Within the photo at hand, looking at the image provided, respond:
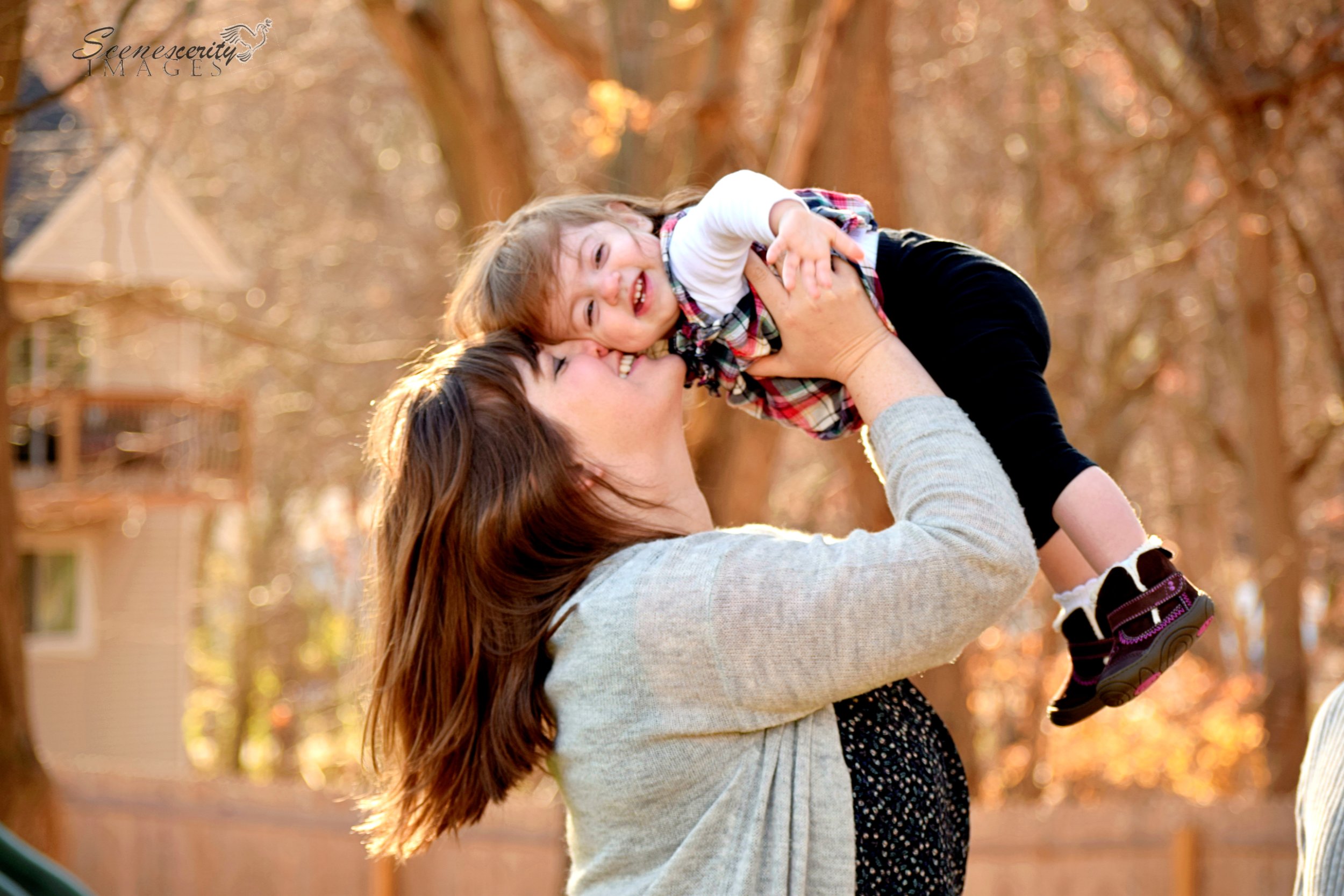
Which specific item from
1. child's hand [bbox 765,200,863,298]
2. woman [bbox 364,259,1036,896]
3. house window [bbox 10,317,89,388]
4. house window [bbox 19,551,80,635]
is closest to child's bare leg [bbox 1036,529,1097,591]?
woman [bbox 364,259,1036,896]

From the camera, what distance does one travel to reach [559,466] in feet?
5.74

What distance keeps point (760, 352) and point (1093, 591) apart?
57 cm

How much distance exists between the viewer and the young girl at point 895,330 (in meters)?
1.79

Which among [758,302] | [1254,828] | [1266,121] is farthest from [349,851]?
[758,302]

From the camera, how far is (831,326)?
1.78 m

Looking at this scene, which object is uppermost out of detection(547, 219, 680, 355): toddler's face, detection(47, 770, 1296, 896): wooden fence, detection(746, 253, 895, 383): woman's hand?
detection(547, 219, 680, 355): toddler's face

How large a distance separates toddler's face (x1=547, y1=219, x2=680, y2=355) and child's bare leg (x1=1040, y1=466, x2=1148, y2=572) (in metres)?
0.64

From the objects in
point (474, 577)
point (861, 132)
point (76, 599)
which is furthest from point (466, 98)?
point (76, 599)

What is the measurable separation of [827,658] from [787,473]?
9820 millimetres

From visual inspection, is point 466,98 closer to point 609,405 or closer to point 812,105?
point 812,105

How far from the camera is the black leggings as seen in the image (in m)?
1.84

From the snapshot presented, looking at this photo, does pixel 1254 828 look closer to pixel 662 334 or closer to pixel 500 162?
pixel 500 162

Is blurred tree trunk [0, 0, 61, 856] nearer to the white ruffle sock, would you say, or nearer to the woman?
the woman
